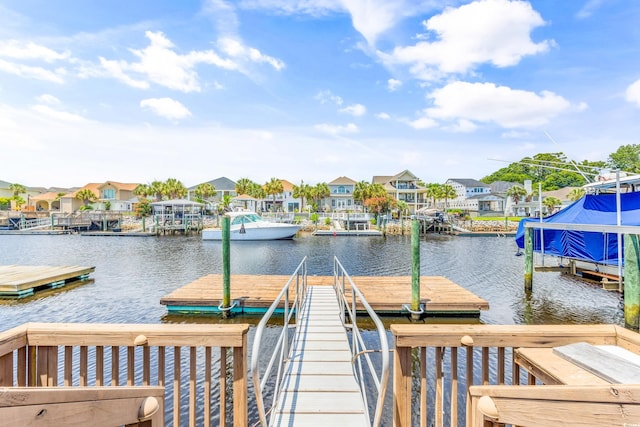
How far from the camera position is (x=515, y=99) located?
37188 mm

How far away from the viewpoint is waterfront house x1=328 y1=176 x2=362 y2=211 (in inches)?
2253

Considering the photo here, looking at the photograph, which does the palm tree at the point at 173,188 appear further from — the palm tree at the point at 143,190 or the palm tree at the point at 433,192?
the palm tree at the point at 433,192

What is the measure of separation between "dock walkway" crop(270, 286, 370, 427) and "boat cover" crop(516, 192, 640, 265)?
10.8 metres

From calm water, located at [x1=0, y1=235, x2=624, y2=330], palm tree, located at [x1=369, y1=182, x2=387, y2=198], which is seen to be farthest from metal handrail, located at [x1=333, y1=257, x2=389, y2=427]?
palm tree, located at [x1=369, y1=182, x2=387, y2=198]

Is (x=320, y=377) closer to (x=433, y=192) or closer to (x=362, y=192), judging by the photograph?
(x=362, y=192)

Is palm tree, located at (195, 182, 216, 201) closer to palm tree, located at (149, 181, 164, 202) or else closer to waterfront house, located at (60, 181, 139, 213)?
palm tree, located at (149, 181, 164, 202)

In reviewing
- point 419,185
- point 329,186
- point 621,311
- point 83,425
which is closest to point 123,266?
point 83,425

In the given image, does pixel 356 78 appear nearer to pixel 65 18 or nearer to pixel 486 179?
pixel 65 18

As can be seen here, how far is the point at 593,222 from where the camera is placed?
11547mm

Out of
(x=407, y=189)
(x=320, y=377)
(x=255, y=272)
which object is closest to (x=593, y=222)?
(x=320, y=377)

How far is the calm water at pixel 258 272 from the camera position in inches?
406

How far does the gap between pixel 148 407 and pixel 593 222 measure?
582 inches

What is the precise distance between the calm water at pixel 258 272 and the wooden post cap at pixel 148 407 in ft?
30.0

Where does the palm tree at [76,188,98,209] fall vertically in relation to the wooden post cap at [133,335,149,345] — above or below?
above
